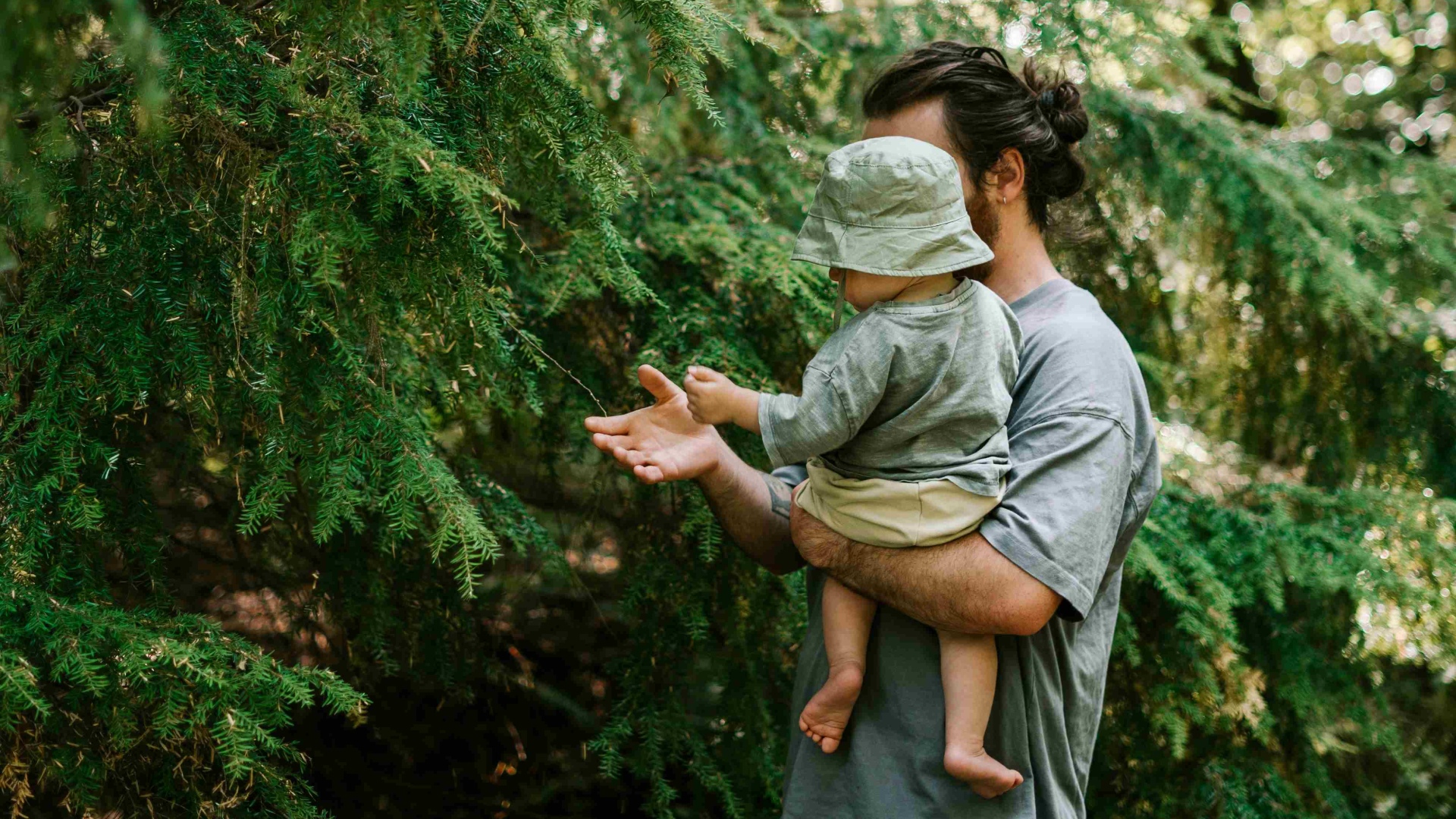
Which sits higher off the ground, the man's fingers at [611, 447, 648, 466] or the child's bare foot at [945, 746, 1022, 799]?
the man's fingers at [611, 447, 648, 466]

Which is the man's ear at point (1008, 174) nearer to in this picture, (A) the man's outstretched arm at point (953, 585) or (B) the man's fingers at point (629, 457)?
(A) the man's outstretched arm at point (953, 585)

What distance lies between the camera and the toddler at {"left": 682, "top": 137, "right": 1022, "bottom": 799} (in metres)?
1.42

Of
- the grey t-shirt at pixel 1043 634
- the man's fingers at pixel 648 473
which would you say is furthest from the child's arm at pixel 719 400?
the grey t-shirt at pixel 1043 634

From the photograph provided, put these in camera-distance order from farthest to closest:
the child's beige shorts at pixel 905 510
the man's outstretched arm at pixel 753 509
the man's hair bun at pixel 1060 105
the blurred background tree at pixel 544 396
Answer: the man's hair bun at pixel 1060 105 < the man's outstretched arm at pixel 753 509 < the child's beige shorts at pixel 905 510 < the blurred background tree at pixel 544 396

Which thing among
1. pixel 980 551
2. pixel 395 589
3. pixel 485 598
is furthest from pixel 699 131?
pixel 980 551

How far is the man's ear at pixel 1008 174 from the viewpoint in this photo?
1732 millimetres

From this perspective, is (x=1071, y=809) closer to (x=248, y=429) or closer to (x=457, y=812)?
(x=248, y=429)

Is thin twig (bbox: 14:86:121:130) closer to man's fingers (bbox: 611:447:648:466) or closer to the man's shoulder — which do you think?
man's fingers (bbox: 611:447:648:466)

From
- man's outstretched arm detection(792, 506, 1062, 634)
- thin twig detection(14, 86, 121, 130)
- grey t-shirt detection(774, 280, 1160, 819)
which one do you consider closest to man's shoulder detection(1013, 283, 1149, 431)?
grey t-shirt detection(774, 280, 1160, 819)

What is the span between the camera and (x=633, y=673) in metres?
2.41

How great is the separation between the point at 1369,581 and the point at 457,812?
2530mm

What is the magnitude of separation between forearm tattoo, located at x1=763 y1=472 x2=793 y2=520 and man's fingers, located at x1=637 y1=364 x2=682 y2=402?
11.4 inches

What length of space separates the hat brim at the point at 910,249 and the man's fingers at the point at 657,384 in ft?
1.00

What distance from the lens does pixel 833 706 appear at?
60.0 inches
